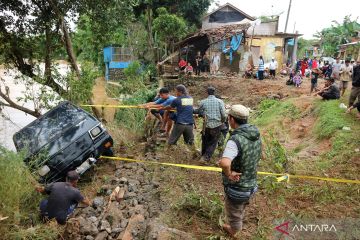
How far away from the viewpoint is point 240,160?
340 cm

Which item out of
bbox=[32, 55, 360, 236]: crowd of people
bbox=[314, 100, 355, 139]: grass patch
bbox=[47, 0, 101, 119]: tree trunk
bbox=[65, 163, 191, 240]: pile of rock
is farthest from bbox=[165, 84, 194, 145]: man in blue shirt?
bbox=[47, 0, 101, 119]: tree trunk

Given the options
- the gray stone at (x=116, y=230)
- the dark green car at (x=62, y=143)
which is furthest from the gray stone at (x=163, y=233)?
the dark green car at (x=62, y=143)

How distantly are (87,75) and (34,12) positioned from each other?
225 cm

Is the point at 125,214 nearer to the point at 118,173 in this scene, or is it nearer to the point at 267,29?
the point at 118,173

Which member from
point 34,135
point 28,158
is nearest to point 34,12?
point 34,135

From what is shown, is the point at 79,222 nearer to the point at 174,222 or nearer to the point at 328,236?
the point at 174,222

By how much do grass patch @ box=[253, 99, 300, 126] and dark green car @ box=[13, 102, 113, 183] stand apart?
6.85 m

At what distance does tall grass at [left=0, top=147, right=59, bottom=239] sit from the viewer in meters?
4.07

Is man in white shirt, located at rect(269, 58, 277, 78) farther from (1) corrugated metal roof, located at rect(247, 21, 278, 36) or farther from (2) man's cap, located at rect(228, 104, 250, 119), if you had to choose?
(2) man's cap, located at rect(228, 104, 250, 119)

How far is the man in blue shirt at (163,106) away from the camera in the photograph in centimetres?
725

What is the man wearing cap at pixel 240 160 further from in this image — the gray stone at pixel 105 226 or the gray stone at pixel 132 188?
the gray stone at pixel 132 188

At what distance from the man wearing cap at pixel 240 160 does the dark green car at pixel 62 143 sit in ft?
12.0

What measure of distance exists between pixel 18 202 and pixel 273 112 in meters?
10.1

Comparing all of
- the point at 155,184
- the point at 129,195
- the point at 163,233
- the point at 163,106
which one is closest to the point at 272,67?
the point at 163,106
